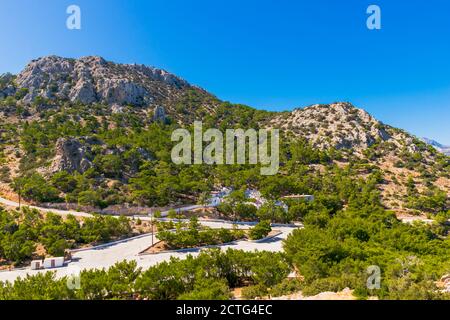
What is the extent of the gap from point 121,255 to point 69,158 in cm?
3783

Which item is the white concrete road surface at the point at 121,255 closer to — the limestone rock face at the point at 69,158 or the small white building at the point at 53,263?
the small white building at the point at 53,263

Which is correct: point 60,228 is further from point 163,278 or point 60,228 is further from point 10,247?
point 163,278

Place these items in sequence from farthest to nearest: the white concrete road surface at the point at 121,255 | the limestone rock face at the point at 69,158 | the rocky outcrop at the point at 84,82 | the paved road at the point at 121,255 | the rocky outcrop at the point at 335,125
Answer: the rocky outcrop at the point at 84,82 < the rocky outcrop at the point at 335,125 < the limestone rock face at the point at 69,158 < the paved road at the point at 121,255 < the white concrete road surface at the point at 121,255

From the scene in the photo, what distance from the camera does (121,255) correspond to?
104ft

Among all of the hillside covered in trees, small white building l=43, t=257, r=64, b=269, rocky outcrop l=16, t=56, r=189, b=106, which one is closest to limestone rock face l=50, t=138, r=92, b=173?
the hillside covered in trees

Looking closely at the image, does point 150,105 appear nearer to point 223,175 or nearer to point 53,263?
point 223,175

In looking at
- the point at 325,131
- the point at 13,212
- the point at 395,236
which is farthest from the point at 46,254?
the point at 325,131

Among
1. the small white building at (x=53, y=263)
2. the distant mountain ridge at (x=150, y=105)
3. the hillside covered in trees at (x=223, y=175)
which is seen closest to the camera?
the hillside covered in trees at (x=223, y=175)

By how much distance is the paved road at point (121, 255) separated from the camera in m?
27.7

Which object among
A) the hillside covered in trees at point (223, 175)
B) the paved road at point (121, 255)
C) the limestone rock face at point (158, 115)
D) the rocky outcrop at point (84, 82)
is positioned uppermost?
the rocky outcrop at point (84, 82)

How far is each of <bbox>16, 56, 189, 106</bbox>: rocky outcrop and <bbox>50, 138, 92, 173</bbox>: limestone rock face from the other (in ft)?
138

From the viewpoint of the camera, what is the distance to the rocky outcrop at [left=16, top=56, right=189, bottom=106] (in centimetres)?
9938

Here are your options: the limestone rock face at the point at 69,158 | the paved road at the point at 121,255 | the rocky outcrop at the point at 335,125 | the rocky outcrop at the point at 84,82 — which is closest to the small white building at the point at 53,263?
the paved road at the point at 121,255

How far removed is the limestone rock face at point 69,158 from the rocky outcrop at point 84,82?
138 feet
